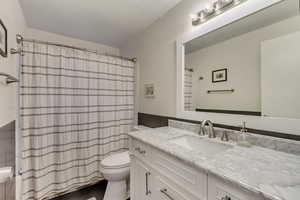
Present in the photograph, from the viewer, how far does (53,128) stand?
171cm

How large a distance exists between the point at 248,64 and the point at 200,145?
730mm

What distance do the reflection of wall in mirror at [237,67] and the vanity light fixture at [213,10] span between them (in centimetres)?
Result: 25

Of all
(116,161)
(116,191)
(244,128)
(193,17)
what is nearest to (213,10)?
(193,17)

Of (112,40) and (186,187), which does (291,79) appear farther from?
(112,40)

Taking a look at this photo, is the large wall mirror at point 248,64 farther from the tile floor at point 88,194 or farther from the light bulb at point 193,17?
the tile floor at point 88,194

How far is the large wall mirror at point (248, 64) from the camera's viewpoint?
92 centimetres

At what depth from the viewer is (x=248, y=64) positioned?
1.11 m

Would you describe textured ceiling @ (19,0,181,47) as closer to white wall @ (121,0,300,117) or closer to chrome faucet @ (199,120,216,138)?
white wall @ (121,0,300,117)

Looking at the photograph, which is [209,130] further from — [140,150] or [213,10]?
[213,10]

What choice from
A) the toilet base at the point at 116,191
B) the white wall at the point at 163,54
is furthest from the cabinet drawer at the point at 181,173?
the toilet base at the point at 116,191

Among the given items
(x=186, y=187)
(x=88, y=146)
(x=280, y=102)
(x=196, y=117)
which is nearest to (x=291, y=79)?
(x=280, y=102)

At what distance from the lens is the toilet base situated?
163cm

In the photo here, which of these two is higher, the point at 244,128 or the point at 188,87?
the point at 188,87

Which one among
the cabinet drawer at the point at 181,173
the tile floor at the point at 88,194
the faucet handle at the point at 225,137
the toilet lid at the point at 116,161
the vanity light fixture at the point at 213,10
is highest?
the vanity light fixture at the point at 213,10
